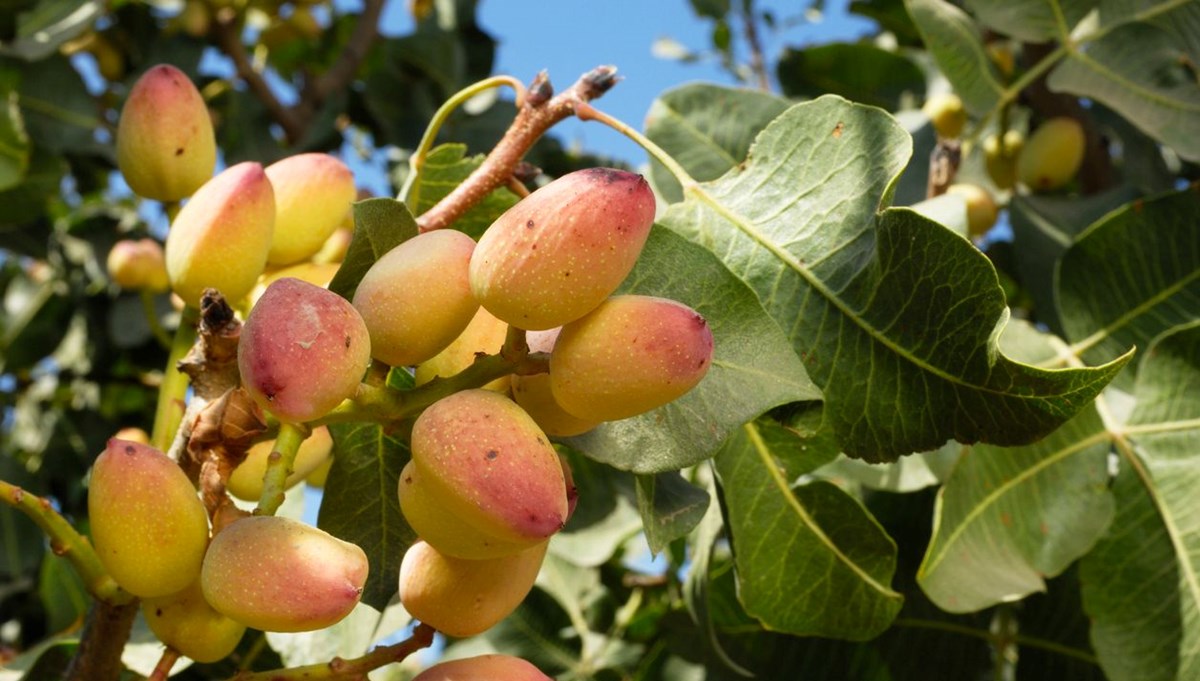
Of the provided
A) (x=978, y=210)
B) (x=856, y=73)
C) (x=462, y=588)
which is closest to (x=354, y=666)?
(x=462, y=588)

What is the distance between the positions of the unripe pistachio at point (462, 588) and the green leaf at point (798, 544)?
0.70 feet

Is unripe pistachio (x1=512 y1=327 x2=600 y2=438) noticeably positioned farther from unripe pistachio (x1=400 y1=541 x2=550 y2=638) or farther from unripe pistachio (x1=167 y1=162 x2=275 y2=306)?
unripe pistachio (x1=167 y1=162 x2=275 y2=306)

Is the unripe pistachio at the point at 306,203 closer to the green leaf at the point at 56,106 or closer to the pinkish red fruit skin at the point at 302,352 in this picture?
the pinkish red fruit skin at the point at 302,352

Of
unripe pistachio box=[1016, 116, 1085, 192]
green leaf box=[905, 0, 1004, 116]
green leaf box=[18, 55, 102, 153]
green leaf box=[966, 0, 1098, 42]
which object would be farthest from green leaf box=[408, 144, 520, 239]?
green leaf box=[18, 55, 102, 153]

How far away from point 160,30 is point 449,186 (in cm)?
128

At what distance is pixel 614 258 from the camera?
51cm

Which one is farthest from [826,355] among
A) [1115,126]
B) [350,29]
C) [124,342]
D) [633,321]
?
[350,29]

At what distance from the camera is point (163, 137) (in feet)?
2.55

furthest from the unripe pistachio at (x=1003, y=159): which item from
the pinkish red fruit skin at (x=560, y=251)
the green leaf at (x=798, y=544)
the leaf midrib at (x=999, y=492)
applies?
the pinkish red fruit skin at (x=560, y=251)

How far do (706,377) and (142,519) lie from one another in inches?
10.5

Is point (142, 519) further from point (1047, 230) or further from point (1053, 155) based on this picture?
point (1053, 155)

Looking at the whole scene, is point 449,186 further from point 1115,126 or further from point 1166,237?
point 1115,126

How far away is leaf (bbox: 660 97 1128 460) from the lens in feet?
2.02

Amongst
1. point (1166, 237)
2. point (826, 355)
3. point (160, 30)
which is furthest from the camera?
point (160, 30)
